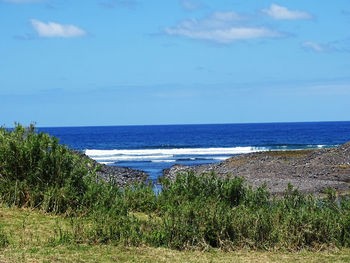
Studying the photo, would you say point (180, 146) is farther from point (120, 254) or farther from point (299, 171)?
point (120, 254)

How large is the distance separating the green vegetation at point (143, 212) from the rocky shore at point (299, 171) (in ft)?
25.6

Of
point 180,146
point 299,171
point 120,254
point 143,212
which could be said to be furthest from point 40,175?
point 180,146

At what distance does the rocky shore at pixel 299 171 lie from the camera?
22797 mm

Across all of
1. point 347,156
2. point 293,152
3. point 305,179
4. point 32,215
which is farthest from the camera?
point 293,152

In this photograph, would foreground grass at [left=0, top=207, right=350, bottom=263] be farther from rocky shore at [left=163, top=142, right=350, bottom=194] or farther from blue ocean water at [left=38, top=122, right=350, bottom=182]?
blue ocean water at [left=38, top=122, right=350, bottom=182]

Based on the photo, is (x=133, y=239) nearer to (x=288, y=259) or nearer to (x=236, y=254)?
(x=236, y=254)

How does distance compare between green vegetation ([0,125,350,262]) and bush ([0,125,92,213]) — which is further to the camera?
bush ([0,125,92,213])

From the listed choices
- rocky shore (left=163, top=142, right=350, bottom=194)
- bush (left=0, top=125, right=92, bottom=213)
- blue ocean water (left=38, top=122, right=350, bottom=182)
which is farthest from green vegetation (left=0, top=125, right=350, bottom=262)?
blue ocean water (left=38, top=122, right=350, bottom=182)

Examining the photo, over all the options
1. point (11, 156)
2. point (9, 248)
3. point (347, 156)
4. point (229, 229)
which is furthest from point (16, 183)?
point (347, 156)

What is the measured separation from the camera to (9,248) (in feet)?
27.1

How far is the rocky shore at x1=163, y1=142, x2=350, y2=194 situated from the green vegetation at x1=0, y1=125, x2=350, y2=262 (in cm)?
780

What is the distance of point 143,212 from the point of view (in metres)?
12.6

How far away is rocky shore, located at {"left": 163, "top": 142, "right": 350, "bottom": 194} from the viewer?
898 inches

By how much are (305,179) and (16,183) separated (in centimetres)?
1659
